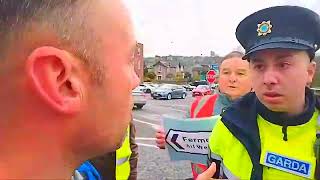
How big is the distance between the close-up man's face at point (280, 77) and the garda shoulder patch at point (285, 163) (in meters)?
0.22

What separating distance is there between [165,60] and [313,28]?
8472cm

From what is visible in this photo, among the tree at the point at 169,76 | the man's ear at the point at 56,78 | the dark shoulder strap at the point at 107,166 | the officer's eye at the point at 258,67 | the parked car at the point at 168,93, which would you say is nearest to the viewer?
the man's ear at the point at 56,78

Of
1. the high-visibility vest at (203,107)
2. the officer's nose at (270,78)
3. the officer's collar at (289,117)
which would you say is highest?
the officer's nose at (270,78)

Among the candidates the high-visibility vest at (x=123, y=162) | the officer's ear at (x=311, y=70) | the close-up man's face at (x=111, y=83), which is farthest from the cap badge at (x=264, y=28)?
the close-up man's face at (x=111, y=83)

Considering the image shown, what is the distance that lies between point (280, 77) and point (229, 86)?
141cm

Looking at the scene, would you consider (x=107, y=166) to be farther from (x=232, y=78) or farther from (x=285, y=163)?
(x=232, y=78)

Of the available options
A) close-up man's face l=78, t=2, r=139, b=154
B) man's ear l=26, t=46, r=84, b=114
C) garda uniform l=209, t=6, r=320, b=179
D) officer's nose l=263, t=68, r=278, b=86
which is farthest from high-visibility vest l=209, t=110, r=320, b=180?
man's ear l=26, t=46, r=84, b=114

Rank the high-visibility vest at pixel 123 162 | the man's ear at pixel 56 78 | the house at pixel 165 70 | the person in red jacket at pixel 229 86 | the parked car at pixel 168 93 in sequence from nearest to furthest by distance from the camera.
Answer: the man's ear at pixel 56 78
the high-visibility vest at pixel 123 162
the person in red jacket at pixel 229 86
the parked car at pixel 168 93
the house at pixel 165 70

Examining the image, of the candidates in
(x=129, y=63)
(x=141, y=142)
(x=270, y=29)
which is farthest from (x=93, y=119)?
(x=141, y=142)

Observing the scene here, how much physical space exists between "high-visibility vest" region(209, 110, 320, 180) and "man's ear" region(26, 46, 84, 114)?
122 centimetres

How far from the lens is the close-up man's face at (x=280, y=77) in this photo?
1.70 m

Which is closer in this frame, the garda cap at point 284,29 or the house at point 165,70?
the garda cap at point 284,29

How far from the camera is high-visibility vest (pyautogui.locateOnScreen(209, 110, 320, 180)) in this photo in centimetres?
170

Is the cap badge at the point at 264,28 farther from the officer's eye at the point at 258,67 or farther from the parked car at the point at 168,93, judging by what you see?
the parked car at the point at 168,93
